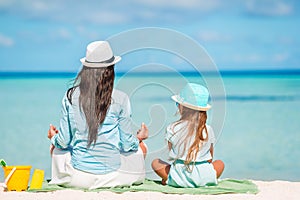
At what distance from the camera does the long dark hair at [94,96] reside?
517 cm

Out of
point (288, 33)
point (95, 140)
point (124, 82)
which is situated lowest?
point (95, 140)

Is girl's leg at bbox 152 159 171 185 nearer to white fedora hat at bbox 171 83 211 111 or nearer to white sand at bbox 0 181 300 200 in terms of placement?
white sand at bbox 0 181 300 200

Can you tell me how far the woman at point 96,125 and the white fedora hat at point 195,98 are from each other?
1.62 ft

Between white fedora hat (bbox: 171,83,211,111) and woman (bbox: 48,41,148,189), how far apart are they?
49 centimetres

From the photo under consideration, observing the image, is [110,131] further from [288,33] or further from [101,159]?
[288,33]

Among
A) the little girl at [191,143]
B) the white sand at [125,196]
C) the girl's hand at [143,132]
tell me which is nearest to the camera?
the white sand at [125,196]

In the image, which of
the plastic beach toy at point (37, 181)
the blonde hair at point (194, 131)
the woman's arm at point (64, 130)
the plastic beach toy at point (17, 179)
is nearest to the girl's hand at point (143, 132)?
A: the blonde hair at point (194, 131)

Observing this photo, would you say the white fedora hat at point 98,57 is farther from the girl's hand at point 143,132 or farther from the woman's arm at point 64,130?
the girl's hand at point 143,132

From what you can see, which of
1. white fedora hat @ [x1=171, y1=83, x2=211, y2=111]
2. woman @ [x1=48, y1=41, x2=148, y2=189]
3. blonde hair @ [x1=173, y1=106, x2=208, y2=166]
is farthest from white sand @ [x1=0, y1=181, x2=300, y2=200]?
white fedora hat @ [x1=171, y1=83, x2=211, y2=111]

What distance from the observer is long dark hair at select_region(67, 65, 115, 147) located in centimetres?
517

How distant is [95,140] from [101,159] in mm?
164

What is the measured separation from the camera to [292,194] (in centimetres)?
521

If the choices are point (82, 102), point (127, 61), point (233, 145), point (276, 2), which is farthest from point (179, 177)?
point (276, 2)

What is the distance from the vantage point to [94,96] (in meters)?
5.18
